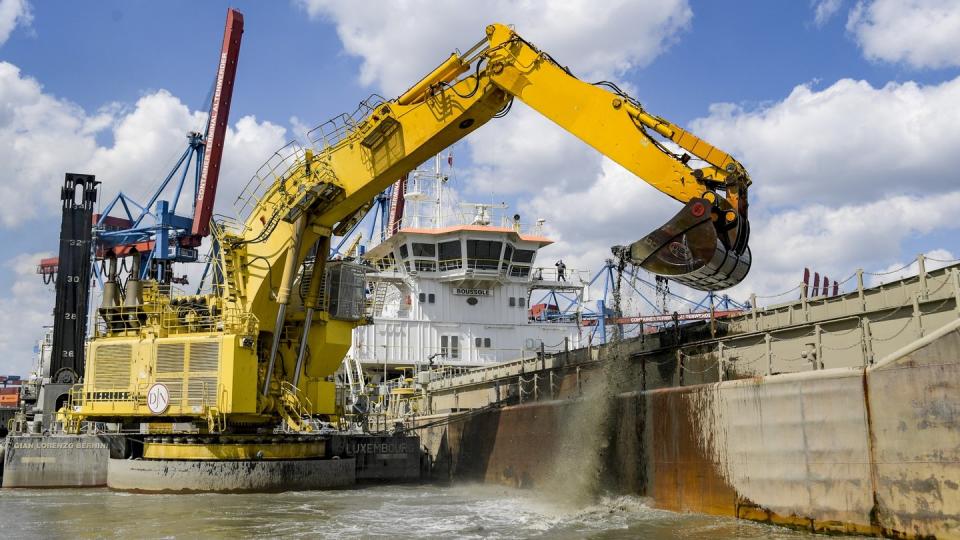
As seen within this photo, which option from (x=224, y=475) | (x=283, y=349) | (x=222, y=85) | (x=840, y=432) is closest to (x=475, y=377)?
(x=283, y=349)

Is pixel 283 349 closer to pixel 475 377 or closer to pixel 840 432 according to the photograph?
pixel 475 377

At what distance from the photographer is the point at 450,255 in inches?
1383

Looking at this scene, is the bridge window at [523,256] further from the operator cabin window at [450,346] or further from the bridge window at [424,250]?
the operator cabin window at [450,346]

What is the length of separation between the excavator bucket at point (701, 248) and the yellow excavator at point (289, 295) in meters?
3.30

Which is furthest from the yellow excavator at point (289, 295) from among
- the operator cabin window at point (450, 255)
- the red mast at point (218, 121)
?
the red mast at point (218, 121)

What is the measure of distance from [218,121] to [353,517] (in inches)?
1359

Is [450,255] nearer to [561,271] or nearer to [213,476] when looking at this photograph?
[561,271]

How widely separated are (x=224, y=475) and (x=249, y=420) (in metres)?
1.58

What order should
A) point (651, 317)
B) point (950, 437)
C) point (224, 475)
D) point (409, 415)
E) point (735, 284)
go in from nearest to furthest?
1. point (950, 437)
2. point (735, 284)
3. point (224, 475)
4. point (409, 415)
5. point (651, 317)

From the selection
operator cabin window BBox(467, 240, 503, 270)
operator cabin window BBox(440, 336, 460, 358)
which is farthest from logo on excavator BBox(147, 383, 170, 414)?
operator cabin window BBox(467, 240, 503, 270)

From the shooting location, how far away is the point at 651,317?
5219 cm

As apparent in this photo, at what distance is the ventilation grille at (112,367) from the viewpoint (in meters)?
21.8

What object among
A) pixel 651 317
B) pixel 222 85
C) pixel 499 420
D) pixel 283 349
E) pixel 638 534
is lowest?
pixel 638 534

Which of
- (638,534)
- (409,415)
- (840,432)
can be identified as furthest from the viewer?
(409,415)
